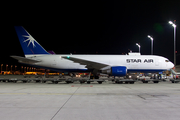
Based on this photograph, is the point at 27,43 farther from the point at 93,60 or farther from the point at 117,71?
the point at 117,71

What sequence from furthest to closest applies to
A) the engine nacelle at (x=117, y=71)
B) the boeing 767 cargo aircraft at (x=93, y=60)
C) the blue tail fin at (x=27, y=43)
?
the blue tail fin at (x=27, y=43)
the boeing 767 cargo aircraft at (x=93, y=60)
the engine nacelle at (x=117, y=71)

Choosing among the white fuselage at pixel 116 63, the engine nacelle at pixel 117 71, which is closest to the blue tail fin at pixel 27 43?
the white fuselage at pixel 116 63

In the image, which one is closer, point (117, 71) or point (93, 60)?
point (117, 71)

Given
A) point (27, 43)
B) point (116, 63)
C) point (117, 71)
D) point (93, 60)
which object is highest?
point (27, 43)

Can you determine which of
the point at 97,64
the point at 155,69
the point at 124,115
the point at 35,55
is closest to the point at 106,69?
the point at 97,64

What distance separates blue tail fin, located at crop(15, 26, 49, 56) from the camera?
22.8 meters

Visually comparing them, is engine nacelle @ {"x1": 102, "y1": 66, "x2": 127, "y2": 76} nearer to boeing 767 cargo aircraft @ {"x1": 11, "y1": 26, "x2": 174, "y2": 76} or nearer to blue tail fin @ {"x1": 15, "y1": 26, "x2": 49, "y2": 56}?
boeing 767 cargo aircraft @ {"x1": 11, "y1": 26, "x2": 174, "y2": 76}

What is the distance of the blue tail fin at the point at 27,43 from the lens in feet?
74.7

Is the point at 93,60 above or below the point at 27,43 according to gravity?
below

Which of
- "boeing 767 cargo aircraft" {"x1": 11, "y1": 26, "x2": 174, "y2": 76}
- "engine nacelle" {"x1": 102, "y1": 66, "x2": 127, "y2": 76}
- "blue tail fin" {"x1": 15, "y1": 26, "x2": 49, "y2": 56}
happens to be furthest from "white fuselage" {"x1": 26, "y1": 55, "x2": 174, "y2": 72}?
"engine nacelle" {"x1": 102, "y1": 66, "x2": 127, "y2": 76}

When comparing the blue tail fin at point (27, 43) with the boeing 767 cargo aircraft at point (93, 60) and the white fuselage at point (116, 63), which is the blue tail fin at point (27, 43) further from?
the white fuselage at point (116, 63)

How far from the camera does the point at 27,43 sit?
23.1m

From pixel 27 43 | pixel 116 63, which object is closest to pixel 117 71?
pixel 116 63

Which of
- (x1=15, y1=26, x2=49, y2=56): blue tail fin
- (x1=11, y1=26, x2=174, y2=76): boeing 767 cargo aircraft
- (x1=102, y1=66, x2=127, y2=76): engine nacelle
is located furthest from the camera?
(x1=15, y1=26, x2=49, y2=56): blue tail fin
